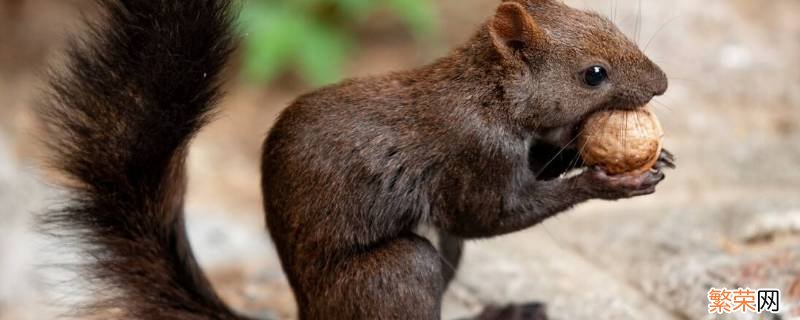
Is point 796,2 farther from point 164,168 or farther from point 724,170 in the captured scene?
point 164,168

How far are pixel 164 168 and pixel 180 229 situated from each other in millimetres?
309

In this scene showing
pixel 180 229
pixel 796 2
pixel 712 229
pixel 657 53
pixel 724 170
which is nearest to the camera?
pixel 180 229

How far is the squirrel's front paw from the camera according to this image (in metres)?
3.06

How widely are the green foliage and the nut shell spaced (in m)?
3.46

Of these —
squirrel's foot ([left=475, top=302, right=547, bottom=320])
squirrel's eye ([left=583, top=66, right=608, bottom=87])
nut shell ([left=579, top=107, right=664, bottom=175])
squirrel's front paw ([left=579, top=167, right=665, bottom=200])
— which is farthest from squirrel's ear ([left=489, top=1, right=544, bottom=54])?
squirrel's foot ([left=475, top=302, right=547, bottom=320])

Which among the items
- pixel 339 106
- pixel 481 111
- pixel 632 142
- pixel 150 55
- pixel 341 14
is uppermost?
pixel 341 14

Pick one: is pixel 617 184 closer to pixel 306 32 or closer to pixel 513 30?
pixel 513 30

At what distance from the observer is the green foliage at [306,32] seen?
6.35 meters

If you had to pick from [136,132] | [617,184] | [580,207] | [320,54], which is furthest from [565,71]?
[320,54]

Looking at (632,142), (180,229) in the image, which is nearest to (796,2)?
(632,142)

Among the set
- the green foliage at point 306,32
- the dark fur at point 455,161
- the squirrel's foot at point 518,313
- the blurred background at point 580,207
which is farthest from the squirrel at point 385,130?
the green foliage at point 306,32

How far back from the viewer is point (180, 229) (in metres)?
3.49

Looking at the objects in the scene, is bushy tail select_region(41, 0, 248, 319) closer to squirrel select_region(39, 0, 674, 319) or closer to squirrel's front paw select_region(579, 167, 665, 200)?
squirrel select_region(39, 0, 674, 319)

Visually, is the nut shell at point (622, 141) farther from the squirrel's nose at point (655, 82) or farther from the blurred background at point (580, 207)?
the blurred background at point (580, 207)
